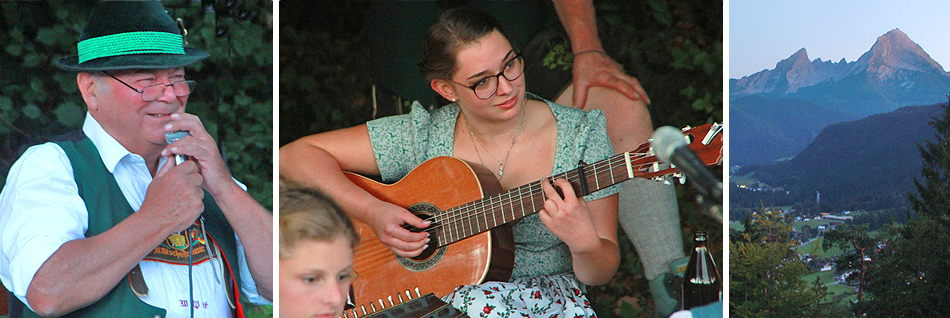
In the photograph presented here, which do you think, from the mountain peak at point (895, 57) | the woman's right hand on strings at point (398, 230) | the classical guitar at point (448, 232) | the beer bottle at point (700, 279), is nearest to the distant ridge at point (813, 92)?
the mountain peak at point (895, 57)

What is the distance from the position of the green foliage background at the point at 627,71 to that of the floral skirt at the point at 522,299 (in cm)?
22

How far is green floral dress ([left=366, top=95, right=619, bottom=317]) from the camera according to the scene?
2.52 meters

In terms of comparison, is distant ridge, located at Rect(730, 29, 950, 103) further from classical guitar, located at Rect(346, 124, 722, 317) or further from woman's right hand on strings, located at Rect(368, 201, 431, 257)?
woman's right hand on strings, located at Rect(368, 201, 431, 257)

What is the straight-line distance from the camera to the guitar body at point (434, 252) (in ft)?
8.30

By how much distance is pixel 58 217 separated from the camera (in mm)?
2352

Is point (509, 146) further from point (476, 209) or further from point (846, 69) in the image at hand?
point (846, 69)

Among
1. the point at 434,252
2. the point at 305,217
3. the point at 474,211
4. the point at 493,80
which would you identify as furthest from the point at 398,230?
the point at 493,80

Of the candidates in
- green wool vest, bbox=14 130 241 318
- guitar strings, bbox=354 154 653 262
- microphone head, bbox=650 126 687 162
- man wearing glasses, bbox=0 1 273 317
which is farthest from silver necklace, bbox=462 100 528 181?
green wool vest, bbox=14 130 241 318

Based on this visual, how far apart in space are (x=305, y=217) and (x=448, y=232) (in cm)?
62

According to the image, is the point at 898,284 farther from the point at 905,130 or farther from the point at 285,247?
the point at 285,247

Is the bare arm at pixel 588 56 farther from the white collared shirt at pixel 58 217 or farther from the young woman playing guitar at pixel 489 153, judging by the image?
the white collared shirt at pixel 58 217

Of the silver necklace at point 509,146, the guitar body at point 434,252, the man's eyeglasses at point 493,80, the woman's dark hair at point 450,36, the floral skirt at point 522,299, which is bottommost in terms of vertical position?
the floral skirt at point 522,299

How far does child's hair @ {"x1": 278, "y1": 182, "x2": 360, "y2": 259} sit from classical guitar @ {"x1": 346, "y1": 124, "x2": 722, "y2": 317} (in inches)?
4.8

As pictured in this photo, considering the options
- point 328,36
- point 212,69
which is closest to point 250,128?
point 212,69
